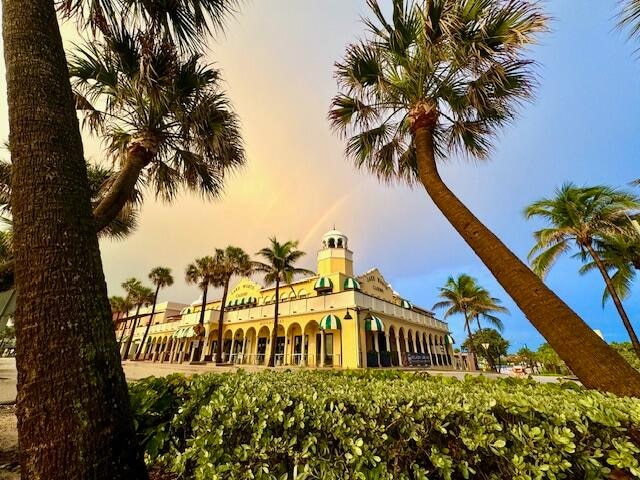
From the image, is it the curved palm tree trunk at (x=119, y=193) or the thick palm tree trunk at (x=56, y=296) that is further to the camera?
the curved palm tree trunk at (x=119, y=193)

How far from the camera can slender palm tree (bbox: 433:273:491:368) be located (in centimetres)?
3372

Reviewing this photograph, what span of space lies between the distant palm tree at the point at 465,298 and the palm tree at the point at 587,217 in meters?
19.0

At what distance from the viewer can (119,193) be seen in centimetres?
538

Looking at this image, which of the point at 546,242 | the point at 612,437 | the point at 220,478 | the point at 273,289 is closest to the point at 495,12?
the point at 612,437

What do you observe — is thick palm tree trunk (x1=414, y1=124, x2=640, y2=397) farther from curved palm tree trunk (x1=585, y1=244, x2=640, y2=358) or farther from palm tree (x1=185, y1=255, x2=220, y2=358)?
palm tree (x1=185, y1=255, x2=220, y2=358)

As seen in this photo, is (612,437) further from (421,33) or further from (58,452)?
(421,33)

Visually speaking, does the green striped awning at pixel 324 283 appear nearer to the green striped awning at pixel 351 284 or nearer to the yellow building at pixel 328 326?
the yellow building at pixel 328 326

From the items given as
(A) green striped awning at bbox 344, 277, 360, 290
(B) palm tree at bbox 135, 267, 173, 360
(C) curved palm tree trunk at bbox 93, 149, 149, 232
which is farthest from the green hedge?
(B) palm tree at bbox 135, 267, 173, 360

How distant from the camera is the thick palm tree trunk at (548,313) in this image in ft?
9.89

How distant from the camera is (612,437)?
6.64 feet

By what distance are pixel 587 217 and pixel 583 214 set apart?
241 mm

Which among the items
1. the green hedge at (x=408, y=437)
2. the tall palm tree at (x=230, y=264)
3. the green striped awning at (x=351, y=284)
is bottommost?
the green hedge at (x=408, y=437)

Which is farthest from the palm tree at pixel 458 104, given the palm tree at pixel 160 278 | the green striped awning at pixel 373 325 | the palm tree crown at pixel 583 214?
the palm tree at pixel 160 278

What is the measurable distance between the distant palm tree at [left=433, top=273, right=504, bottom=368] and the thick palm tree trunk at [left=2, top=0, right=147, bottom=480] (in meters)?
36.4
